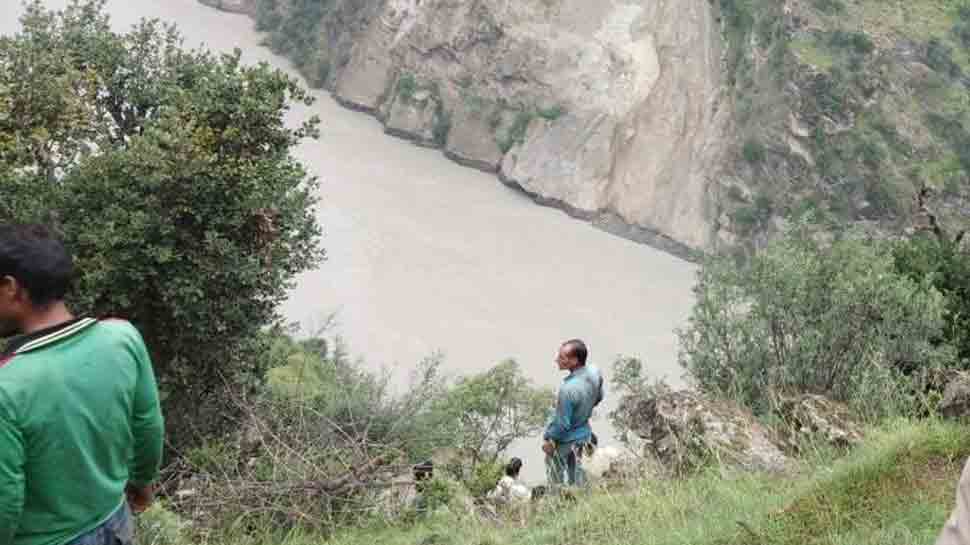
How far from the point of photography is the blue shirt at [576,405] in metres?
7.23

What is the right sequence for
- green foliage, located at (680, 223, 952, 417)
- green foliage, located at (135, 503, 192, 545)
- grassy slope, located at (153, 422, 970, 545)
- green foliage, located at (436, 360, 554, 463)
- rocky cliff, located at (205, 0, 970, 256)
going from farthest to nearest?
1. rocky cliff, located at (205, 0, 970, 256)
2. green foliage, located at (436, 360, 554, 463)
3. green foliage, located at (680, 223, 952, 417)
4. green foliage, located at (135, 503, 192, 545)
5. grassy slope, located at (153, 422, 970, 545)

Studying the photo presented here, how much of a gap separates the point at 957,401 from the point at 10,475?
476 cm

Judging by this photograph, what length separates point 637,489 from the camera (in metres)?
5.43

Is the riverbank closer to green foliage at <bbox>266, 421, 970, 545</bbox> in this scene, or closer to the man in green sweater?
green foliage at <bbox>266, 421, 970, 545</bbox>

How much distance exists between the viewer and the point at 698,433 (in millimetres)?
6461

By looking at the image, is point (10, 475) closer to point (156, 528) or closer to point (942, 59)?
point (156, 528)

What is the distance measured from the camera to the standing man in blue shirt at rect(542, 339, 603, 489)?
7.23 metres

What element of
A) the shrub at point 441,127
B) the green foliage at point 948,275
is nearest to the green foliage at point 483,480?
the green foliage at point 948,275

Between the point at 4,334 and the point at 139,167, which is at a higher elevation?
the point at 4,334

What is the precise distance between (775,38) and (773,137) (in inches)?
137

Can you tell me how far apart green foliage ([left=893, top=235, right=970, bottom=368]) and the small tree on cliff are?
654cm

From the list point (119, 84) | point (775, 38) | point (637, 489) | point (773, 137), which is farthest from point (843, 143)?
point (637, 489)

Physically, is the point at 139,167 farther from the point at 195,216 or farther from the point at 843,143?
the point at 843,143

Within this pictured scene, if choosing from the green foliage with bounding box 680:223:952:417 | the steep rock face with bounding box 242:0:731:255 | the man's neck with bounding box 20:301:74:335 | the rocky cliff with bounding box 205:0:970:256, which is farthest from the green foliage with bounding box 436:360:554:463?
the steep rock face with bounding box 242:0:731:255
